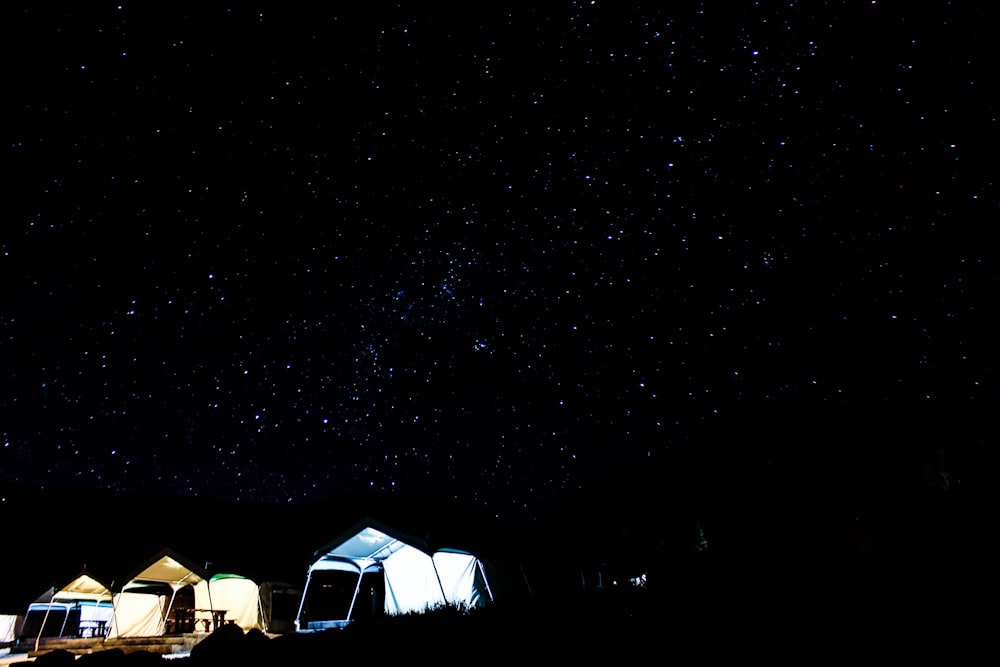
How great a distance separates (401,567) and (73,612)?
12778mm

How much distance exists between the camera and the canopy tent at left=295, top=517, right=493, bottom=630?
498 inches

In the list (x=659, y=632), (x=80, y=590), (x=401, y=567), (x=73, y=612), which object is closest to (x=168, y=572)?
(x=80, y=590)

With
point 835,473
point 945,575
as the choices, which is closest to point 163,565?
point 945,575

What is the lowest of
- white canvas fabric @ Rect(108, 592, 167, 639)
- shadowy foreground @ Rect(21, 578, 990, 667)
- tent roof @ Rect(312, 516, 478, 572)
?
shadowy foreground @ Rect(21, 578, 990, 667)

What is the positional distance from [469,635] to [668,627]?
2248mm

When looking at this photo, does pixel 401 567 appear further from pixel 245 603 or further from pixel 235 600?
pixel 235 600

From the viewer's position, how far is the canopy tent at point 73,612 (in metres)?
15.0

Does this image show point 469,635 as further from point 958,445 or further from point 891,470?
point 958,445

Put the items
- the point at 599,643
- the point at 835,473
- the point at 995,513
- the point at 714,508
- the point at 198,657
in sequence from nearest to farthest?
the point at 995,513 → the point at 599,643 → the point at 198,657 → the point at 835,473 → the point at 714,508

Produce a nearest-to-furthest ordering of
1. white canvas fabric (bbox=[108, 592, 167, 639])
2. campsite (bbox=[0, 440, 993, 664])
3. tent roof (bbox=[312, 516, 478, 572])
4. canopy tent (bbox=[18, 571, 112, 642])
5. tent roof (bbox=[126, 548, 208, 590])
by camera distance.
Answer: campsite (bbox=[0, 440, 993, 664]) < tent roof (bbox=[312, 516, 478, 572]) < tent roof (bbox=[126, 548, 208, 590]) < canopy tent (bbox=[18, 571, 112, 642]) < white canvas fabric (bbox=[108, 592, 167, 639])

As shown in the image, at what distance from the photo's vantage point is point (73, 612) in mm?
17516

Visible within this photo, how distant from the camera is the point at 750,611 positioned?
3346 mm

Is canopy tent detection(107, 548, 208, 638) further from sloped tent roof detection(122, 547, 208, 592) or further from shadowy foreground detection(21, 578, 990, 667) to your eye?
shadowy foreground detection(21, 578, 990, 667)

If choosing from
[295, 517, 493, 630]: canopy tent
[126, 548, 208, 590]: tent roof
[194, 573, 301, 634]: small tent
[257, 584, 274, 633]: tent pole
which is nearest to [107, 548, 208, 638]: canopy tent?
[126, 548, 208, 590]: tent roof
